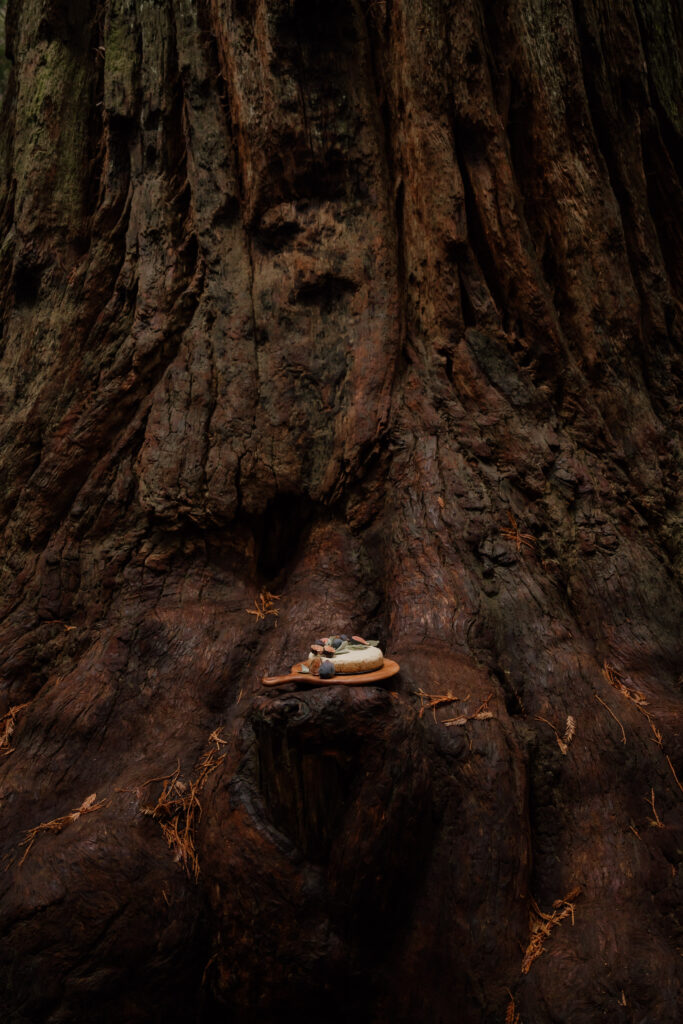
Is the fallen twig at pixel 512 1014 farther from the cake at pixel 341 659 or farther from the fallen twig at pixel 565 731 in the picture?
the cake at pixel 341 659

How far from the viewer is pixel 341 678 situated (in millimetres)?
2158

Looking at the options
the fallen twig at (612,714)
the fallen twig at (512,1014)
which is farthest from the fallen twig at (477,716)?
the fallen twig at (512,1014)

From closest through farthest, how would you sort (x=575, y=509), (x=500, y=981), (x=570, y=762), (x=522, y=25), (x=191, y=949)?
(x=500, y=981) < (x=191, y=949) < (x=570, y=762) < (x=575, y=509) < (x=522, y=25)

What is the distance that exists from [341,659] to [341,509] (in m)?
1.06

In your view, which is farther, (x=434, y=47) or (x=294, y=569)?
(x=434, y=47)

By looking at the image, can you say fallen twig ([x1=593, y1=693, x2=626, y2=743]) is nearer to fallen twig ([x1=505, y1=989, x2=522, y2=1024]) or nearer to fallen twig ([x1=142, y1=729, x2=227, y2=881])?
fallen twig ([x1=505, y1=989, x2=522, y2=1024])

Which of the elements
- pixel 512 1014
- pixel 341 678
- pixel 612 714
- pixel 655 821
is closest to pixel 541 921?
pixel 512 1014

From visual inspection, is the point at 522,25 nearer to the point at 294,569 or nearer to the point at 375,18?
the point at 375,18

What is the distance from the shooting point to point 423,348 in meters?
3.38

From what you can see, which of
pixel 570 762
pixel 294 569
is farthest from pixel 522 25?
pixel 570 762

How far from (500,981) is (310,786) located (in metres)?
0.81

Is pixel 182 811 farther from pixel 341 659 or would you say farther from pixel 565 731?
pixel 565 731

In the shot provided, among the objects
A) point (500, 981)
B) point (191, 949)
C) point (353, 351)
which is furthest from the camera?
point (353, 351)

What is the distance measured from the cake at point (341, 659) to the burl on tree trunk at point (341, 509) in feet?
0.47
